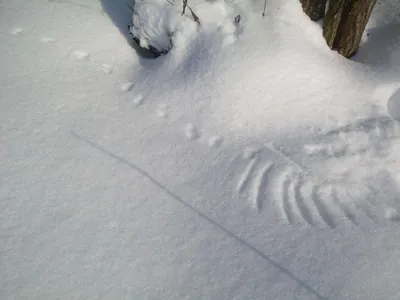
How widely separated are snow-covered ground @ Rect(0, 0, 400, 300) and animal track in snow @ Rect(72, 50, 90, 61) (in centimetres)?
2

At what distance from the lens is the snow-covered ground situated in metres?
1.39

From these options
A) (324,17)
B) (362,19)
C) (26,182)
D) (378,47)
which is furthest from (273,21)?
(26,182)

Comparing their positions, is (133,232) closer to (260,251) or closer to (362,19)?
(260,251)

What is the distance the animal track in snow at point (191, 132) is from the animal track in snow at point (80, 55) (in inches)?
39.2

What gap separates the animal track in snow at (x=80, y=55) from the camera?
2.35 meters

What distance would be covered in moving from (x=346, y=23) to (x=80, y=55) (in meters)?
1.76

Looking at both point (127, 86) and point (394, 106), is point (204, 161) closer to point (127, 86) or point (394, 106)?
point (127, 86)

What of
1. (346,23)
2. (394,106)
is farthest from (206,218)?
(346,23)

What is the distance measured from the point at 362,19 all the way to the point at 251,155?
1047 millimetres

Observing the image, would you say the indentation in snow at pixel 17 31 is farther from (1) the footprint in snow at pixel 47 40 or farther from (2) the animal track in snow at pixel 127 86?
(2) the animal track in snow at pixel 127 86

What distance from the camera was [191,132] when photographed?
6.21 ft

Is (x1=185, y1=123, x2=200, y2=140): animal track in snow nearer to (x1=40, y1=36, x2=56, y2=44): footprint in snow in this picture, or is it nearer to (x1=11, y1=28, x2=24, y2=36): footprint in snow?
(x1=40, y1=36, x2=56, y2=44): footprint in snow

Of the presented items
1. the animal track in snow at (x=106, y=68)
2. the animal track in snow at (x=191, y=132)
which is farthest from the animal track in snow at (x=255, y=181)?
the animal track in snow at (x=106, y=68)

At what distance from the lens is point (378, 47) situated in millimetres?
2090
